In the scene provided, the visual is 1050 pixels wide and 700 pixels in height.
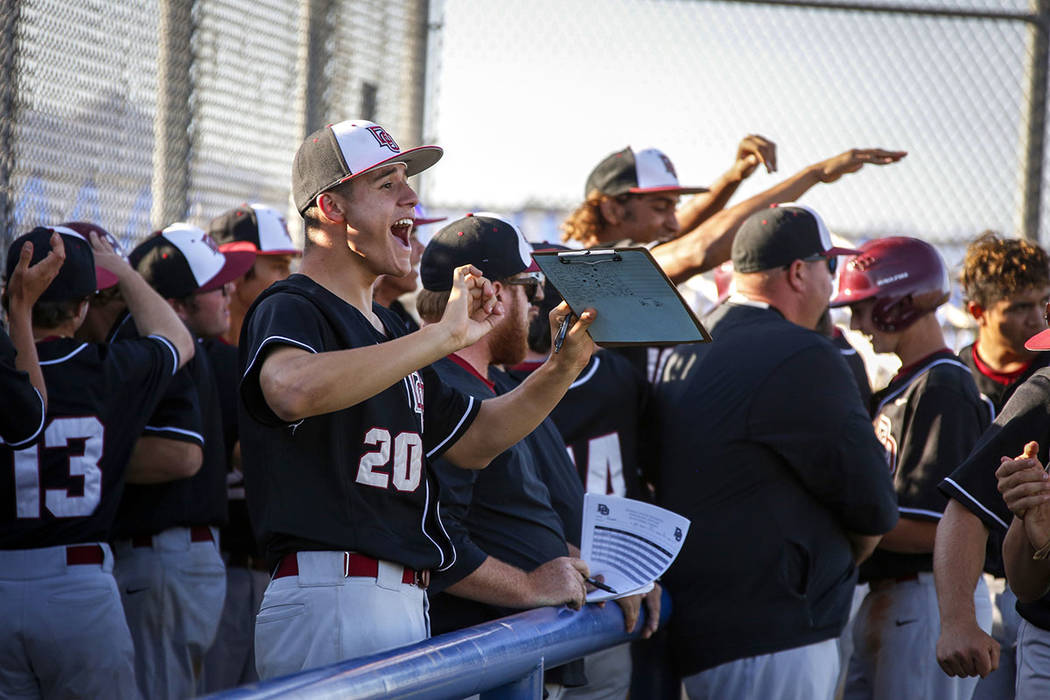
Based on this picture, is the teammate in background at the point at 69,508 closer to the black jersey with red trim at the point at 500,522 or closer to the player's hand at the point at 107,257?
the player's hand at the point at 107,257

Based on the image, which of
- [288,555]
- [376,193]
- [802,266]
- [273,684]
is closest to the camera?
[273,684]

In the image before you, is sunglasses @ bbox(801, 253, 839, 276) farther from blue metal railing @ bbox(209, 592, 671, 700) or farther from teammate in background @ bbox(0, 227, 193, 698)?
teammate in background @ bbox(0, 227, 193, 698)

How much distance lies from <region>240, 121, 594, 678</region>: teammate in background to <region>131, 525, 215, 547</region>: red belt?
1.99 metres

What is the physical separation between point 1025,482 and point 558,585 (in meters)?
1.09

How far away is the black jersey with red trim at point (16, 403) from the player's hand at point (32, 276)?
6.7 inches

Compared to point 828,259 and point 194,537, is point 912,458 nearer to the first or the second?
point 828,259

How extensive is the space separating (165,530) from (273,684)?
106 inches

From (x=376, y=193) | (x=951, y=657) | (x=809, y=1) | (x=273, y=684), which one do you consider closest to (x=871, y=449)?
(x=951, y=657)

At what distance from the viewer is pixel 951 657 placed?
2852 mm

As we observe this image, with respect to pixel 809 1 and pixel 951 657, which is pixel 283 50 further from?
pixel 951 657

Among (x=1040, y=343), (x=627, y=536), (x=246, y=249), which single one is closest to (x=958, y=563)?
(x=1040, y=343)

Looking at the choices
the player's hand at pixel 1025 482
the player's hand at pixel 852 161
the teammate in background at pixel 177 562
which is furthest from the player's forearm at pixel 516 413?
the player's hand at pixel 852 161

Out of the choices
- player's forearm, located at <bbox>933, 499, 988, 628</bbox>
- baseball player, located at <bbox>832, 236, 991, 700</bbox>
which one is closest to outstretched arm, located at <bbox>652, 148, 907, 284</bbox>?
baseball player, located at <bbox>832, 236, 991, 700</bbox>

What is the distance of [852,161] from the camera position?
494 cm
